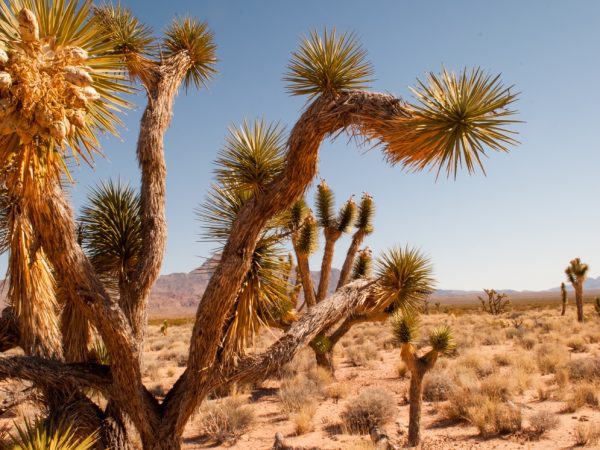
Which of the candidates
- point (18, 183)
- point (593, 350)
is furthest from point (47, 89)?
point (593, 350)

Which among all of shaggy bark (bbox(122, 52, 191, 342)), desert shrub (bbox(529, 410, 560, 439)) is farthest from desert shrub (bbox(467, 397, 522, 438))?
shaggy bark (bbox(122, 52, 191, 342))

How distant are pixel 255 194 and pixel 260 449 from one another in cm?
545

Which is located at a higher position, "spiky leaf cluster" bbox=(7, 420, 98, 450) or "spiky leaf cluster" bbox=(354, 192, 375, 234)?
"spiky leaf cluster" bbox=(354, 192, 375, 234)

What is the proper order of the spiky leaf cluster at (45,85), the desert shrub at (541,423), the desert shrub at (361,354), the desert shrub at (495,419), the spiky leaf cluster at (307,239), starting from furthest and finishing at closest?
the desert shrub at (361,354), the spiky leaf cluster at (307,239), the desert shrub at (495,419), the desert shrub at (541,423), the spiky leaf cluster at (45,85)

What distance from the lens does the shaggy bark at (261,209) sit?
413 centimetres

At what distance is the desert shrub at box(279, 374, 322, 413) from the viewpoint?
10.1m

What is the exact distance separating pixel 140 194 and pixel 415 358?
18.3 ft

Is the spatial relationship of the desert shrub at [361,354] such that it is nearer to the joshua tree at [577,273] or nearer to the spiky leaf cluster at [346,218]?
the spiky leaf cluster at [346,218]

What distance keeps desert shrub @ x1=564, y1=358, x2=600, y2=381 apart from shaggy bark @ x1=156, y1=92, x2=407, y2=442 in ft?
33.7

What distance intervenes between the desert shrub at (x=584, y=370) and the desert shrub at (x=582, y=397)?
1149mm

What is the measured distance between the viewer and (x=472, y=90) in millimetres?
3566

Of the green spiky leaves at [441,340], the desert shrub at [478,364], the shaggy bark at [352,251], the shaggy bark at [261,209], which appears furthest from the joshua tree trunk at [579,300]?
the shaggy bark at [261,209]

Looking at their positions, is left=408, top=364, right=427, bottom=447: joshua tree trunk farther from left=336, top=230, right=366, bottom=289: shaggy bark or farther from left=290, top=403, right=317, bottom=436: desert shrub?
left=336, top=230, right=366, bottom=289: shaggy bark

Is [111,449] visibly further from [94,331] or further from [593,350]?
[593,350]
